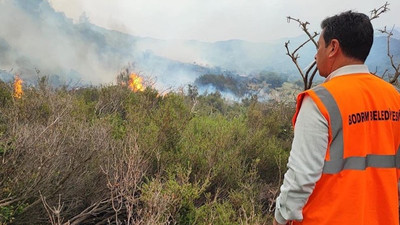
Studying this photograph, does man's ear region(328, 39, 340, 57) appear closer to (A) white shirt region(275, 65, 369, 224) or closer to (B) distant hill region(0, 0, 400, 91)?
(A) white shirt region(275, 65, 369, 224)

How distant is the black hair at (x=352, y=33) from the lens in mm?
1573

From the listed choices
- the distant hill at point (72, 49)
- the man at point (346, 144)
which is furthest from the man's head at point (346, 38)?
the distant hill at point (72, 49)

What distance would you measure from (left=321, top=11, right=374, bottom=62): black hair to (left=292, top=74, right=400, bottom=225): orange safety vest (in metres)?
0.13

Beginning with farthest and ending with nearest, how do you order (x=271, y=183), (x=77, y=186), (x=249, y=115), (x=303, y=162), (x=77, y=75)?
(x=77, y=75) → (x=249, y=115) → (x=271, y=183) → (x=77, y=186) → (x=303, y=162)

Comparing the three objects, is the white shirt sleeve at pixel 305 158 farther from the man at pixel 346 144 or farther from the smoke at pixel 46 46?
the smoke at pixel 46 46

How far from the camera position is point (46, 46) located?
39312mm

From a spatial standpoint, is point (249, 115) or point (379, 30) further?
point (249, 115)

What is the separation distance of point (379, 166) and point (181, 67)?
75636 mm

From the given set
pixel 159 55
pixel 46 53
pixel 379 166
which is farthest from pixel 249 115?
pixel 159 55

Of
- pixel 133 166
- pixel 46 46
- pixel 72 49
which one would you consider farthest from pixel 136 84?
pixel 72 49

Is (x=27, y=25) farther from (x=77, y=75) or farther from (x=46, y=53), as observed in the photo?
(x=77, y=75)

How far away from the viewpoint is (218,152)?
17.9 feet

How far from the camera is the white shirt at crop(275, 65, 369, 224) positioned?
148 centimetres

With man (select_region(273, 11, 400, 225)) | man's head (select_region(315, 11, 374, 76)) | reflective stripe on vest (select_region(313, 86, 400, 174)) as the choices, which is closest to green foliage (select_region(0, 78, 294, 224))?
man (select_region(273, 11, 400, 225))
